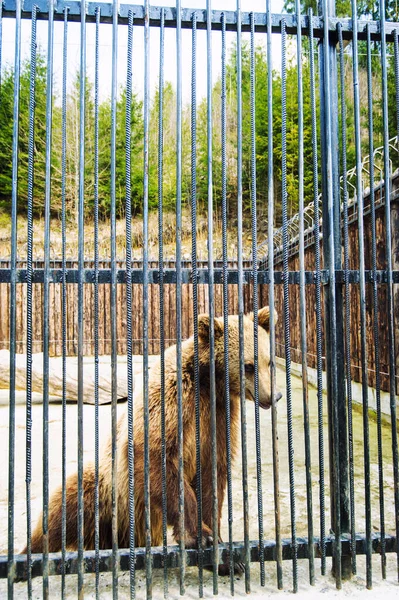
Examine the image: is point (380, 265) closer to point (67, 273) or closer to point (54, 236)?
point (67, 273)

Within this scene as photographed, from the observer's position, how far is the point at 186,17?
7.50ft

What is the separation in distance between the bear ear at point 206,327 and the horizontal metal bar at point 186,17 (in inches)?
59.8

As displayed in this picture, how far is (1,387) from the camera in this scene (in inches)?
359

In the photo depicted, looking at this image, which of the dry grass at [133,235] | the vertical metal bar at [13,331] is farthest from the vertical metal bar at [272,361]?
the dry grass at [133,235]

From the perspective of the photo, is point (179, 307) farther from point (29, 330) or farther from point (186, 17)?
point (186, 17)

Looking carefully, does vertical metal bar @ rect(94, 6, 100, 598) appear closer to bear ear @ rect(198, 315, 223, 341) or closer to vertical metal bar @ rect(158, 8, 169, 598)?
vertical metal bar @ rect(158, 8, 169, 598)

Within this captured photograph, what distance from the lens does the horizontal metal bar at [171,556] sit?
6.82 feet

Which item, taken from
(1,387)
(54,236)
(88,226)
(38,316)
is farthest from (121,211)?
(1,387)

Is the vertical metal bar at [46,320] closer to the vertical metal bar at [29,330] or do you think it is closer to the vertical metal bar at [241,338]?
the vertical metal bar at [29,330]

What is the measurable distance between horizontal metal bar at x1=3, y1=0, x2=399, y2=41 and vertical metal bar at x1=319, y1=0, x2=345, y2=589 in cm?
12

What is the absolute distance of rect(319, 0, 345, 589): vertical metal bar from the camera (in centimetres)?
231

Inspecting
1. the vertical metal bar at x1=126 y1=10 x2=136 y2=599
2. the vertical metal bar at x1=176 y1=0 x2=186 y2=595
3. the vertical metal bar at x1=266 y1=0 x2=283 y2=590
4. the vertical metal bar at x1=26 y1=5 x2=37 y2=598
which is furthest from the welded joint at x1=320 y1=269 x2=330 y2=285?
the vertical metal bar at x1=26 y1=5 x2=37 y2=598

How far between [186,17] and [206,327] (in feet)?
5.32

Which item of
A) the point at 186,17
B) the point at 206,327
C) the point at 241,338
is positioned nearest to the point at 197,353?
the point at 241,338
